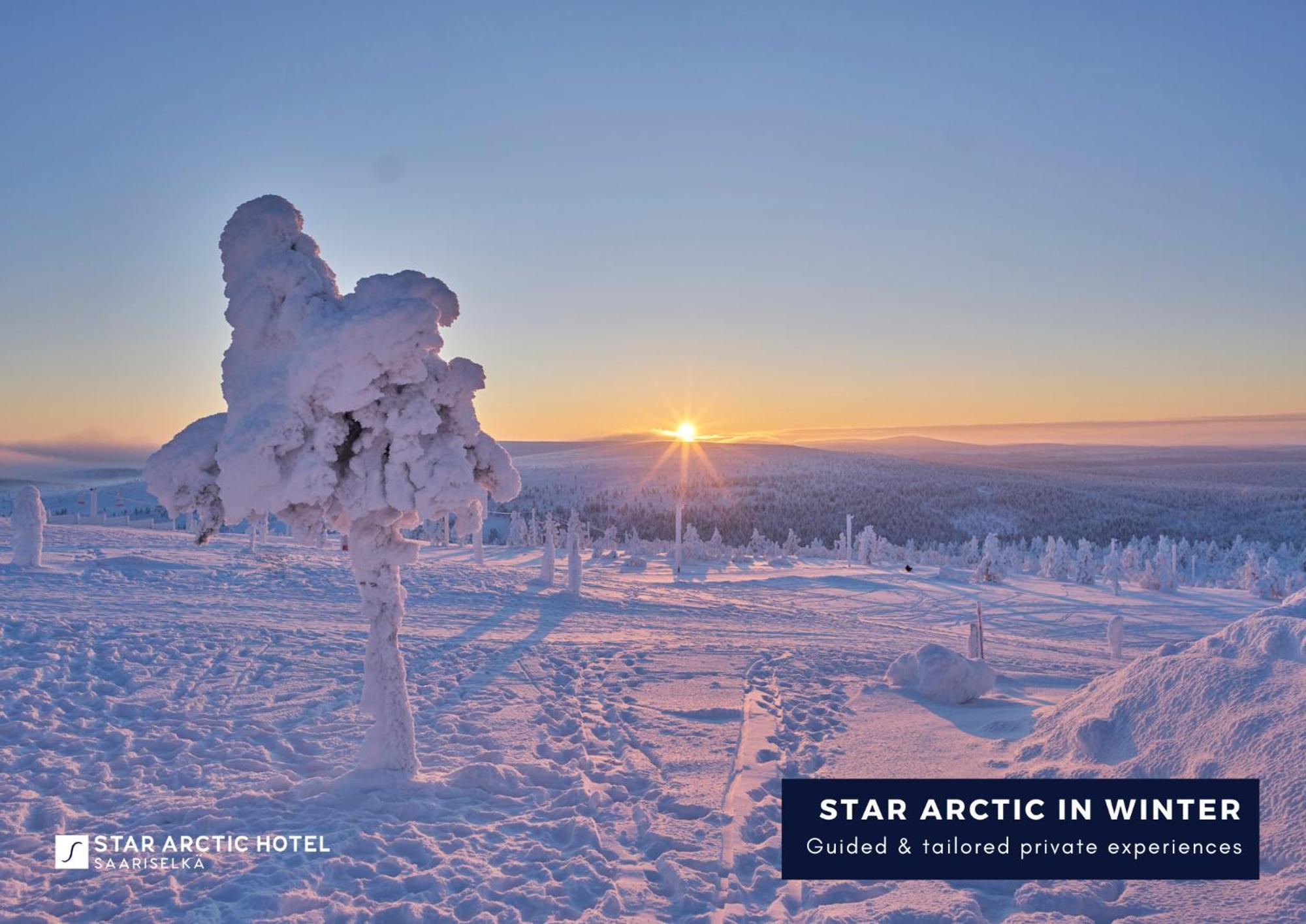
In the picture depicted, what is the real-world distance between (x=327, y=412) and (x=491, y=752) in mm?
4281

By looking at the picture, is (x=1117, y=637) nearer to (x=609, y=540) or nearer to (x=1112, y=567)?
(x=1112, y=567)

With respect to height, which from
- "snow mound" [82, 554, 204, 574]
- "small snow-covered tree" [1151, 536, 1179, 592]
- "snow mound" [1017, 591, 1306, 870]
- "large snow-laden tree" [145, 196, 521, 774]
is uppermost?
"large snow-laden tree" [145, 196, 521, 774]

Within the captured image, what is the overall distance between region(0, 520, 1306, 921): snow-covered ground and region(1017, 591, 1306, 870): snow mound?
0.20 m

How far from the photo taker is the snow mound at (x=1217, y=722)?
18.3 ft

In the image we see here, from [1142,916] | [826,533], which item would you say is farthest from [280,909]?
[826,533]

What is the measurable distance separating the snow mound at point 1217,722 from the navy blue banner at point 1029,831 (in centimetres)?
14

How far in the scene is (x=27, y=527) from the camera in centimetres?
1912

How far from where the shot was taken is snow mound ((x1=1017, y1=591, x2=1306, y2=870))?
18.3 feet

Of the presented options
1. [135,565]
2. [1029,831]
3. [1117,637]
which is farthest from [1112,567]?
[135,565]

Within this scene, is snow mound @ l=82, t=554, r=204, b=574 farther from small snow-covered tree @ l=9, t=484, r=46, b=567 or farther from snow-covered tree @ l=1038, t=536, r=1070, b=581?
snow-covered tree @ l=1038, t=536, r=1070, b=581

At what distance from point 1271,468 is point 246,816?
21160 cm

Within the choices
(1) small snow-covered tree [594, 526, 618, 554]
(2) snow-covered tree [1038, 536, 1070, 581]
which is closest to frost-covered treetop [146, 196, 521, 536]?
(2) snow-covered tree [1038, 536, 1070, 581]

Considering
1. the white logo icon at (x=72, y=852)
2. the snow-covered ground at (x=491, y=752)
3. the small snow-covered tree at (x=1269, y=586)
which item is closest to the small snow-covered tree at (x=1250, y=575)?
the small snow-covered tree at (x=1269, y=586)

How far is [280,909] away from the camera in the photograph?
199 inches
